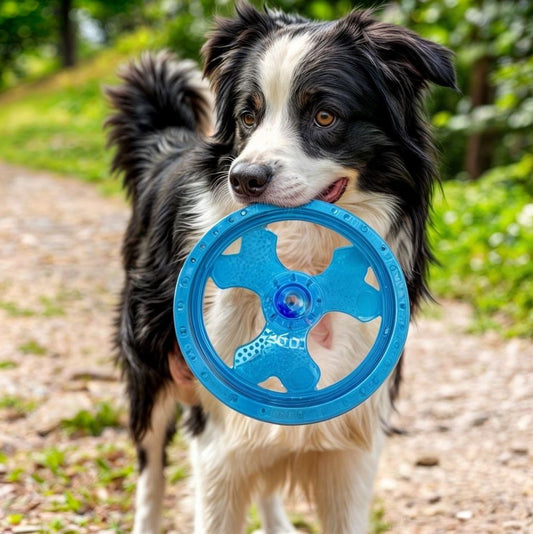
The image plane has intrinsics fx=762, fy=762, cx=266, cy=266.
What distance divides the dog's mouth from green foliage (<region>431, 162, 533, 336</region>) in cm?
305

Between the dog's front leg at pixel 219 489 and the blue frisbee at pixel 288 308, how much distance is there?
1.35 feet

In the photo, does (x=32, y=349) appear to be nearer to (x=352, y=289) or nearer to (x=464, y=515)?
(x=464, y=515)

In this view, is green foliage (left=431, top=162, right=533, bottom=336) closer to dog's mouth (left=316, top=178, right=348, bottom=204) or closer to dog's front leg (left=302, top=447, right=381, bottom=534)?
dog's front leg (left=302, top=447, right=381, bottom=534)

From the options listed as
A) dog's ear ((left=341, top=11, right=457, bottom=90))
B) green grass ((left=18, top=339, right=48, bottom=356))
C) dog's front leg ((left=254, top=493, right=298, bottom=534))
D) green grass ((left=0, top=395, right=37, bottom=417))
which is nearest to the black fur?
dog's ear ((left=341, top=11, right=457, bottom=90))

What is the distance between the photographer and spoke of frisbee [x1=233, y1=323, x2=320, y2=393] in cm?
239

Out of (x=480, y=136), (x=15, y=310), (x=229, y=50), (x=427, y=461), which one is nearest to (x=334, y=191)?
(x=229, y=50)

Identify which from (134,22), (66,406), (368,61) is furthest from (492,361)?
(134,22)

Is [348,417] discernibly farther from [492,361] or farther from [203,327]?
[492,361]

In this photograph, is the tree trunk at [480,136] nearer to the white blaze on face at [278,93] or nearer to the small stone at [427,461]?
the small stone at [427,461]

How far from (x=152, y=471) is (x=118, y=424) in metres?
0.91

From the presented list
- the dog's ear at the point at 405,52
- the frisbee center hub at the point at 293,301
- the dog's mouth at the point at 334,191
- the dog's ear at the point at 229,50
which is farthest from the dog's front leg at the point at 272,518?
the dog's ear at the point at 405,52

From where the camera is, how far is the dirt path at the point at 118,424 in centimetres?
346

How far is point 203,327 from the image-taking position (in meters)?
2.41

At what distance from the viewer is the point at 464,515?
11.4 feet
